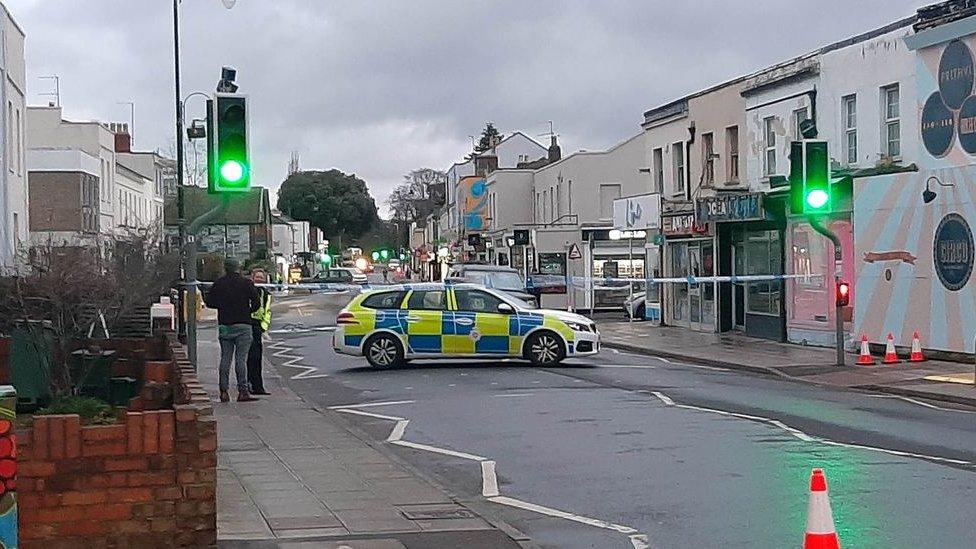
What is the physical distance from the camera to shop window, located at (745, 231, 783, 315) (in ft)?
97.9

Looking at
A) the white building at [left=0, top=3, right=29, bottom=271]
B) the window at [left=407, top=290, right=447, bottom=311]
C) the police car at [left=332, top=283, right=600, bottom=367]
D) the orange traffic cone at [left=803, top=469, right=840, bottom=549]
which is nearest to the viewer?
the orange traffic cone at [left=803, top=469, right=840, bottom=549]

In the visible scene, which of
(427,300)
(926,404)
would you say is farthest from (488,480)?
(427,300)

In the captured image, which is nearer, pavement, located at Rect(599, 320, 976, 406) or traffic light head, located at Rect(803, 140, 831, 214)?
pavement, located at Rect(599, 320, 976, 406)

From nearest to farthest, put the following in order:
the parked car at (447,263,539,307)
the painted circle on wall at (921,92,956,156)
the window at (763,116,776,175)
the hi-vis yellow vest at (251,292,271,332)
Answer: the hi-vis yellow vest at (251,292,271,332), the painted circle on wall at (921,92,956,156), the window at (763,116,776,175), the parked car at (447,263,539,307)

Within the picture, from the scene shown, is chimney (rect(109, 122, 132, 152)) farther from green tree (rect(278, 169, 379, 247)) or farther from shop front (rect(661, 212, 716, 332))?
green tree (rect(278, 169, 379, 247))

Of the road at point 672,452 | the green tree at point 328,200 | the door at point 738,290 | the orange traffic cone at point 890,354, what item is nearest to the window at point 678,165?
the door at point 738,290

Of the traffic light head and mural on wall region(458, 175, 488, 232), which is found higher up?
mural on wall region(458, 175, 488, 232)

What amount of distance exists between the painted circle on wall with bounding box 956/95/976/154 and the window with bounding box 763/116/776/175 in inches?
302

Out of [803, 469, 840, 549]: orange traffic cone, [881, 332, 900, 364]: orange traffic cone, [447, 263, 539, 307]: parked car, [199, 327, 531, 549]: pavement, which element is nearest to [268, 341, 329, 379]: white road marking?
[199, 327, 531, 549]: pavement

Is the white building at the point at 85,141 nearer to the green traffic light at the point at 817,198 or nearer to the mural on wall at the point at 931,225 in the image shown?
the mural on wall at the point at 931,225

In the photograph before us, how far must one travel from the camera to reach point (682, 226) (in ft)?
114

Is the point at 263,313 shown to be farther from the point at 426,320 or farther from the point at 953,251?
the point at 953,251

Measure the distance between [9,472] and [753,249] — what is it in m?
27.8

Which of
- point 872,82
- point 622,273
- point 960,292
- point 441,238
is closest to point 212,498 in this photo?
point 960,292
